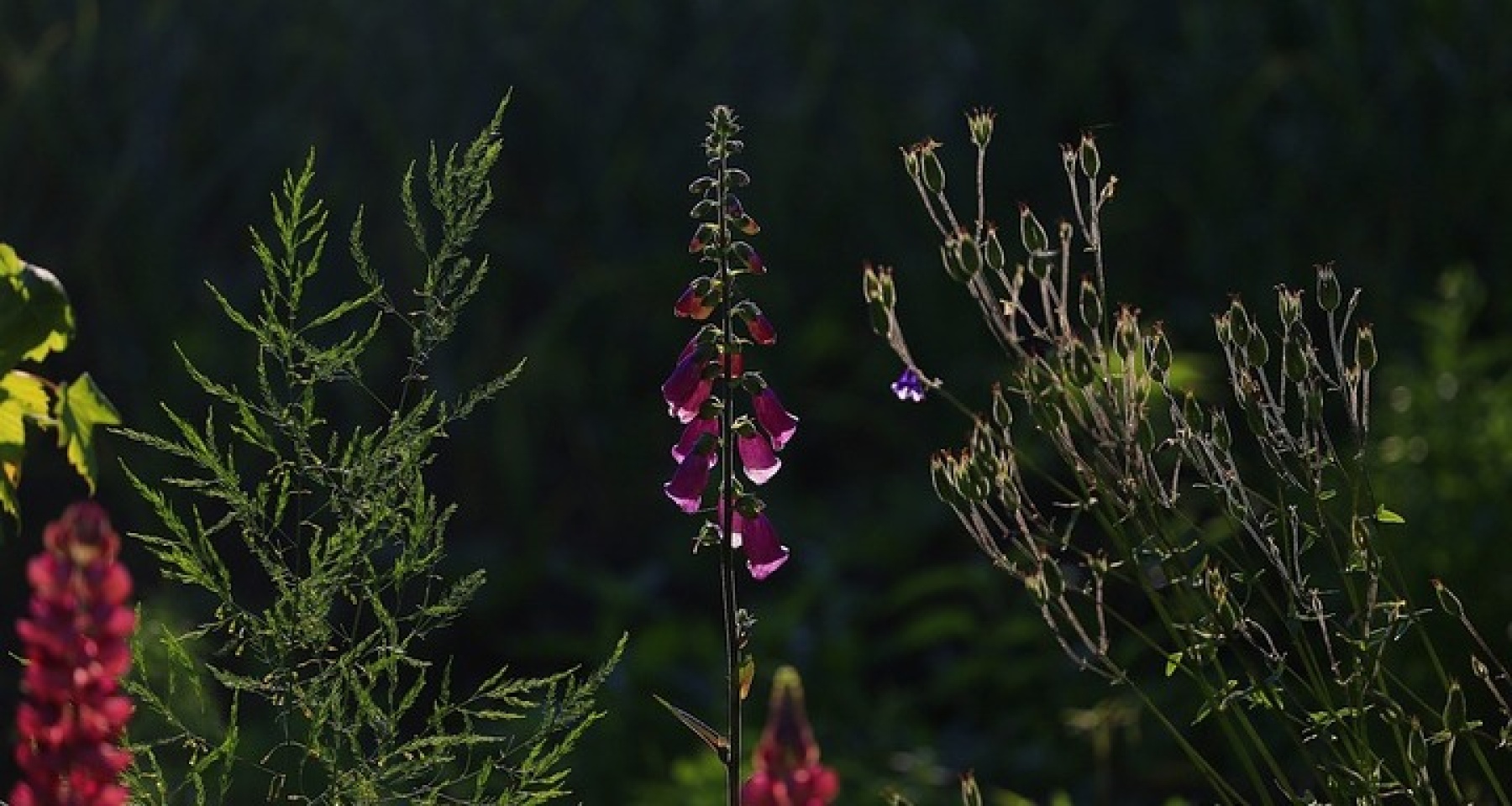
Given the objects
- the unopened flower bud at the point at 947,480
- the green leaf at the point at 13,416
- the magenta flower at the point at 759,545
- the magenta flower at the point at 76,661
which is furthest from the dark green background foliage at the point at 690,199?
the magenta flower at the point at 76,661

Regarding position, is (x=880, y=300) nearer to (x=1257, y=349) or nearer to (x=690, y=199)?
(x=1257, y=349)

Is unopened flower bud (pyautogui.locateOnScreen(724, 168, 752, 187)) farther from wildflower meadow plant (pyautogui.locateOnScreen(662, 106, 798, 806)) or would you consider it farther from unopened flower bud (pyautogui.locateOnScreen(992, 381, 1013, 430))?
unopened flower bud (pyautogui.locateOnScreen(992, 381, 1013, 430))

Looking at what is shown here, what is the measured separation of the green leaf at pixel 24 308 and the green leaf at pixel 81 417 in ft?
0.15

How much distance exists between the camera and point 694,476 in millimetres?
2012

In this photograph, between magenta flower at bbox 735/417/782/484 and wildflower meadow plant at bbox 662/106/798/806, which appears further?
magenta flower at bbox 735/417/782/484

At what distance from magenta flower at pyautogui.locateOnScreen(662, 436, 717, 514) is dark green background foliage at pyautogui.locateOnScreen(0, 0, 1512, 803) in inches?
101

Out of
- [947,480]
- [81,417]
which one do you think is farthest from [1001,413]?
[81,417]

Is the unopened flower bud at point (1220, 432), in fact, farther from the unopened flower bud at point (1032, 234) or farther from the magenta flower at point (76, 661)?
the magenta flower at point (76, 661)

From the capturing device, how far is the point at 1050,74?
6004 millimetres

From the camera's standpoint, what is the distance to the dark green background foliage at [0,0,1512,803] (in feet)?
16.8

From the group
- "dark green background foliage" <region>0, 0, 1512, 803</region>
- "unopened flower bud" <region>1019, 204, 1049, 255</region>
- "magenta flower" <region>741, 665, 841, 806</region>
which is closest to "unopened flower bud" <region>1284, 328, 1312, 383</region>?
"unopened flower bud" <region>1019, 204, 1049, 255</region>

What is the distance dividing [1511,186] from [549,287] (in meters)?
2.37

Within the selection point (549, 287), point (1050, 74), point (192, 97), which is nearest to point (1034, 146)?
point (1050, 74)

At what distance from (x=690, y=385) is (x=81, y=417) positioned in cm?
51
